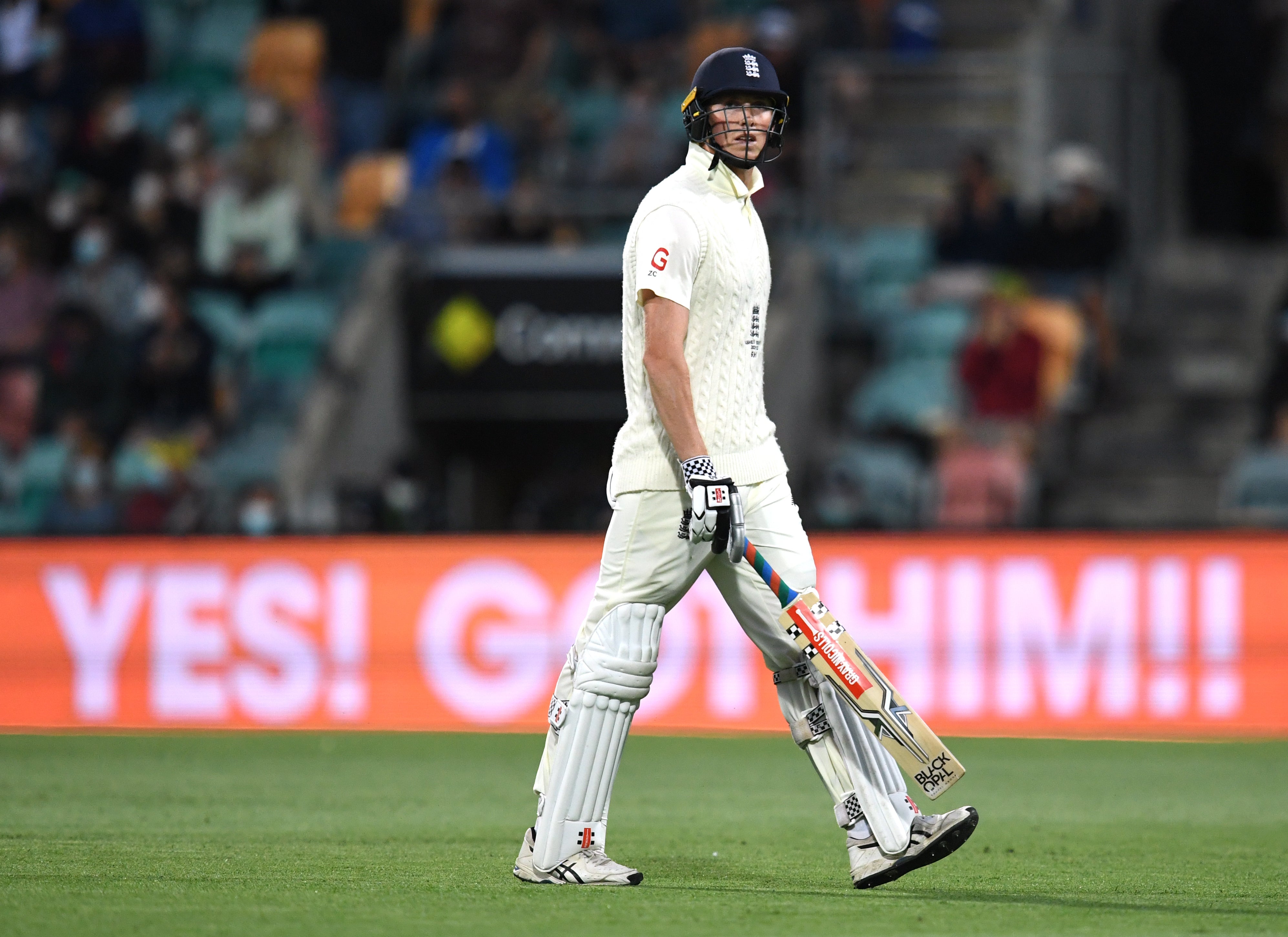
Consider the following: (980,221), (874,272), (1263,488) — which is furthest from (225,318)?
(1263,488)

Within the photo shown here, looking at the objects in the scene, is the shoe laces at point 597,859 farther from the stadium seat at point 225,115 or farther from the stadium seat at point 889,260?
the stadium seat at point 225,115

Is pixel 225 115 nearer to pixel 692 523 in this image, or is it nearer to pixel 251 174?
pixel 251 174

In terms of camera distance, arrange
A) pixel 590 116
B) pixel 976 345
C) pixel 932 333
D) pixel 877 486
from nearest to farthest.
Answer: pixel 877 486 < pixel 976 345 < pixel 932 333 < pixel 590 116

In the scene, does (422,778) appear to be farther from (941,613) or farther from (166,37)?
(166,37)

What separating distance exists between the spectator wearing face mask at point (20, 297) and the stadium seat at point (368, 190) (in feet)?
7.71

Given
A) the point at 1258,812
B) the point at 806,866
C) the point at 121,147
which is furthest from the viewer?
the point at 121,147

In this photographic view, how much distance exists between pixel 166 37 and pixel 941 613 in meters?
10.0

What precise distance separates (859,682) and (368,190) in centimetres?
1178

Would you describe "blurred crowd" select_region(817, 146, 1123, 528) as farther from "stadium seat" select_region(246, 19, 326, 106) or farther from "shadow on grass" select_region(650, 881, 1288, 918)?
"shadow on grass" select_region(650, 881, 1288, 918)

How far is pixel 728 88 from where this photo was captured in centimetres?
600

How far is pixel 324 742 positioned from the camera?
11.5 meters

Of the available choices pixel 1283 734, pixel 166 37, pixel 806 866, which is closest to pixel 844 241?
pixel 1283 734

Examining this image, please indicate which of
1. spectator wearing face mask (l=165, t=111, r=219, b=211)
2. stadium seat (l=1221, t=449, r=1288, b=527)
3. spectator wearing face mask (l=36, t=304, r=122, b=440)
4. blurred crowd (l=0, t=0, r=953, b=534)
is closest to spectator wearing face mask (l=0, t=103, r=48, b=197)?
blurred crowd (l=0, t=0, r=953, b=534)

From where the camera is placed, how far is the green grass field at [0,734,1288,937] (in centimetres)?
541
